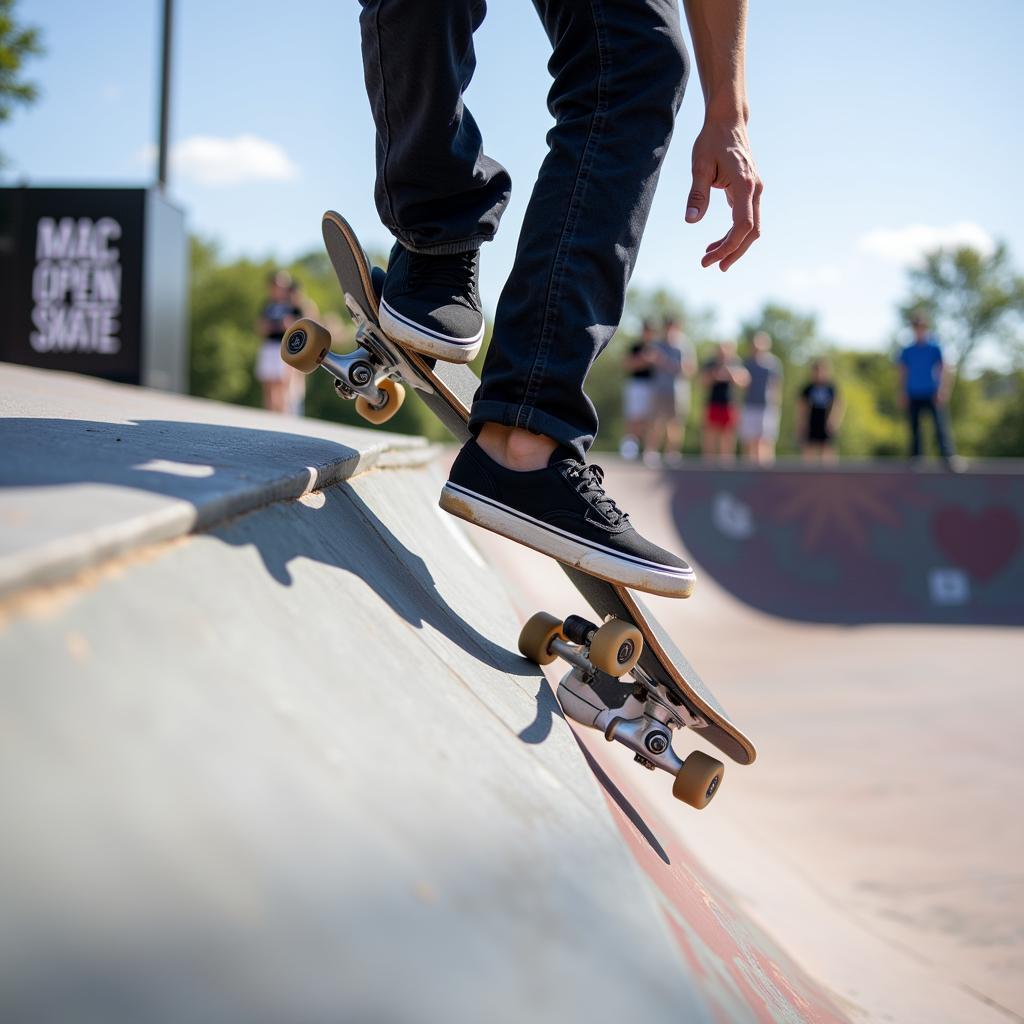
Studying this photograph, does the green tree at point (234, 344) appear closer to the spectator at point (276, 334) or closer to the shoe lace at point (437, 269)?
the spectator at point (276, 334)

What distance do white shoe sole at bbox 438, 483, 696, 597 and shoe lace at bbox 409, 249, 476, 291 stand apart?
521mm

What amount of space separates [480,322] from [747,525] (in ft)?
28.6

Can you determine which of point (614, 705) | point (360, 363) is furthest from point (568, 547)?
point (360, 363)

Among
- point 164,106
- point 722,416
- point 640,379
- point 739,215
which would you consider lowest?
point 722,416

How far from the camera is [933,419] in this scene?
12.4 m

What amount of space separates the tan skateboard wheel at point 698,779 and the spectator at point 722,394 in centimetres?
1068

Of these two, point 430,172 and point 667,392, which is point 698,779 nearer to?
point 430,172

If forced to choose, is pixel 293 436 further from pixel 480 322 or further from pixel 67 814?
pixel 67 814

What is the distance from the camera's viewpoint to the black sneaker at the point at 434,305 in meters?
Answer: 1.94

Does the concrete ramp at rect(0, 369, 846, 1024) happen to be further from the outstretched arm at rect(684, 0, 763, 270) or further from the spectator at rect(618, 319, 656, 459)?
the spectator at rect(618, 319, 656, 459)

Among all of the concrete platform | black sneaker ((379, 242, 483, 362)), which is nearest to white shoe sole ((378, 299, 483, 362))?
black sneaker ((379, 242, 483, 362))

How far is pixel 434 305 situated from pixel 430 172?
255 mm

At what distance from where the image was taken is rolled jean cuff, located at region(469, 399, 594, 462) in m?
1.63

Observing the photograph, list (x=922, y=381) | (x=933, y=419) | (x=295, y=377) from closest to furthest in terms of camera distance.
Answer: (x=295, y=377) → (x=922, y=381) → (x=933, y=419)
